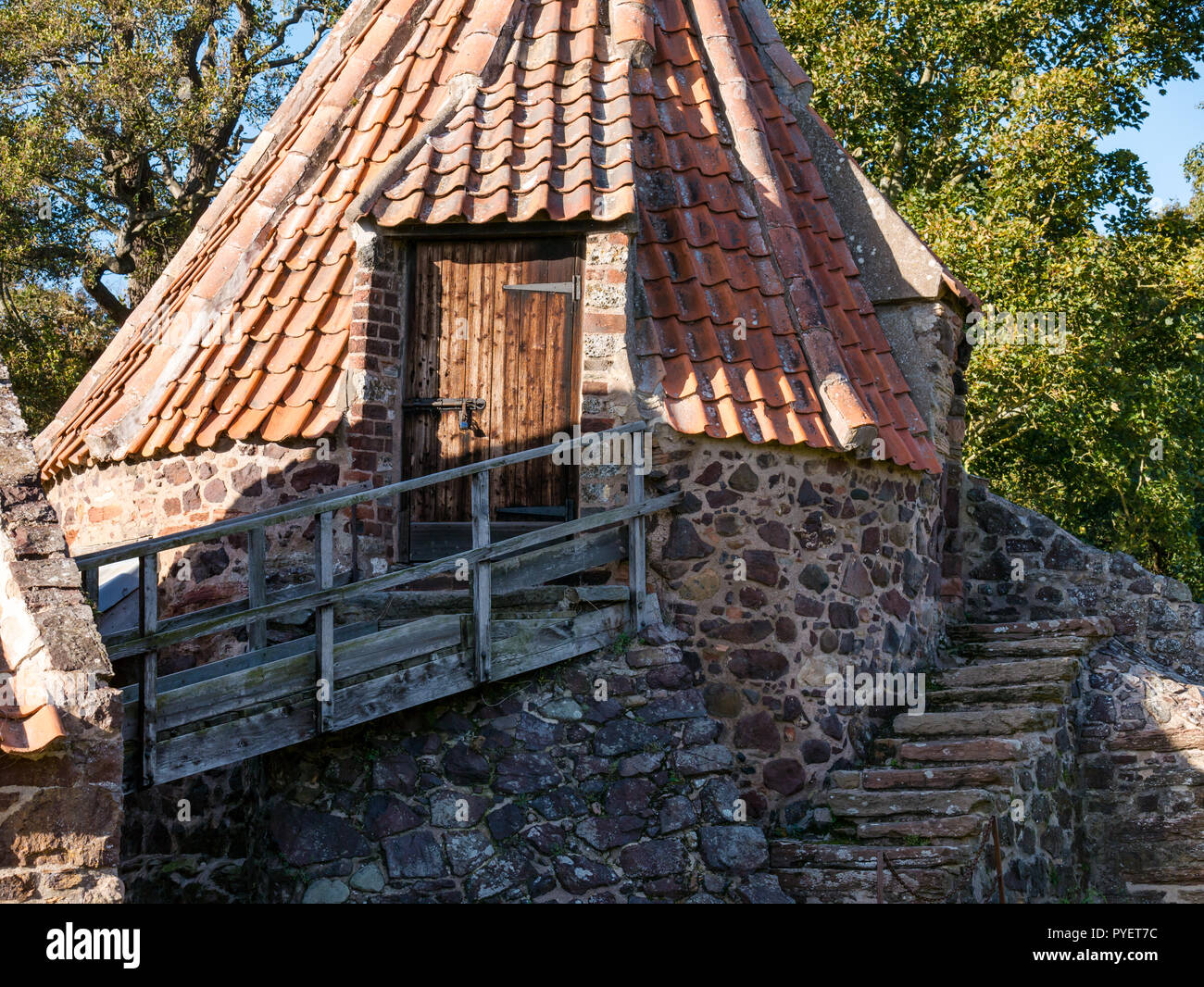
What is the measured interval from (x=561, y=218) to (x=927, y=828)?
4.30 metres

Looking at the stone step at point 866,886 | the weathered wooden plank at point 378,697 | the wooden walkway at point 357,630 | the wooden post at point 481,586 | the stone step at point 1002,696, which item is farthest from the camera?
the stone step at point 1002,696

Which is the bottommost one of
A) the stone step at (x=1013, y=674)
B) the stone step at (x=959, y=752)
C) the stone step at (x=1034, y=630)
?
the stone step at (x=959, y=752)

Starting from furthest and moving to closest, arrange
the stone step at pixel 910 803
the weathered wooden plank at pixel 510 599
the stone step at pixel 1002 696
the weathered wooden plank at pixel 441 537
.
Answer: the stone step at pixel 1002 696
the weathered wooden plank at pixel 441 537
the stone step at pixel 910 803
the weathered wooden plank at pixel 510 599

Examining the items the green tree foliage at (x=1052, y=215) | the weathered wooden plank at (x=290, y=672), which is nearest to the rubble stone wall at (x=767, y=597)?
the weathered wooden plank at (x=290, y=672)

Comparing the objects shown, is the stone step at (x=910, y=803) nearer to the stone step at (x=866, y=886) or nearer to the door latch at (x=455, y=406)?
the stone step at (x=866, y=886)

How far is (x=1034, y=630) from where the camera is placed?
1110 cm

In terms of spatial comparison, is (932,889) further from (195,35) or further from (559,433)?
(195,35)

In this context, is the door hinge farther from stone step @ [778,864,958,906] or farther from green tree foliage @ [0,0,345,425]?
green tree foliage @ [0,0,345,425]

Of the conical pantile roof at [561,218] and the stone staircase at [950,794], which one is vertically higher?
→ the conical pantile roof at [561,218]

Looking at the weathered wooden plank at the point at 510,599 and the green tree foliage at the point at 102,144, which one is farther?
the green tree foliage at the point at 102,144

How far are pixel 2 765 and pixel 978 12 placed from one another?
51.5 ft

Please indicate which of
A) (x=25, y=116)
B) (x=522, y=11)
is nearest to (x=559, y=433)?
(x=522, y=11)

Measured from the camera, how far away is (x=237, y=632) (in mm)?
8711

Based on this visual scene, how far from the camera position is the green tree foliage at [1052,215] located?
15.9m
